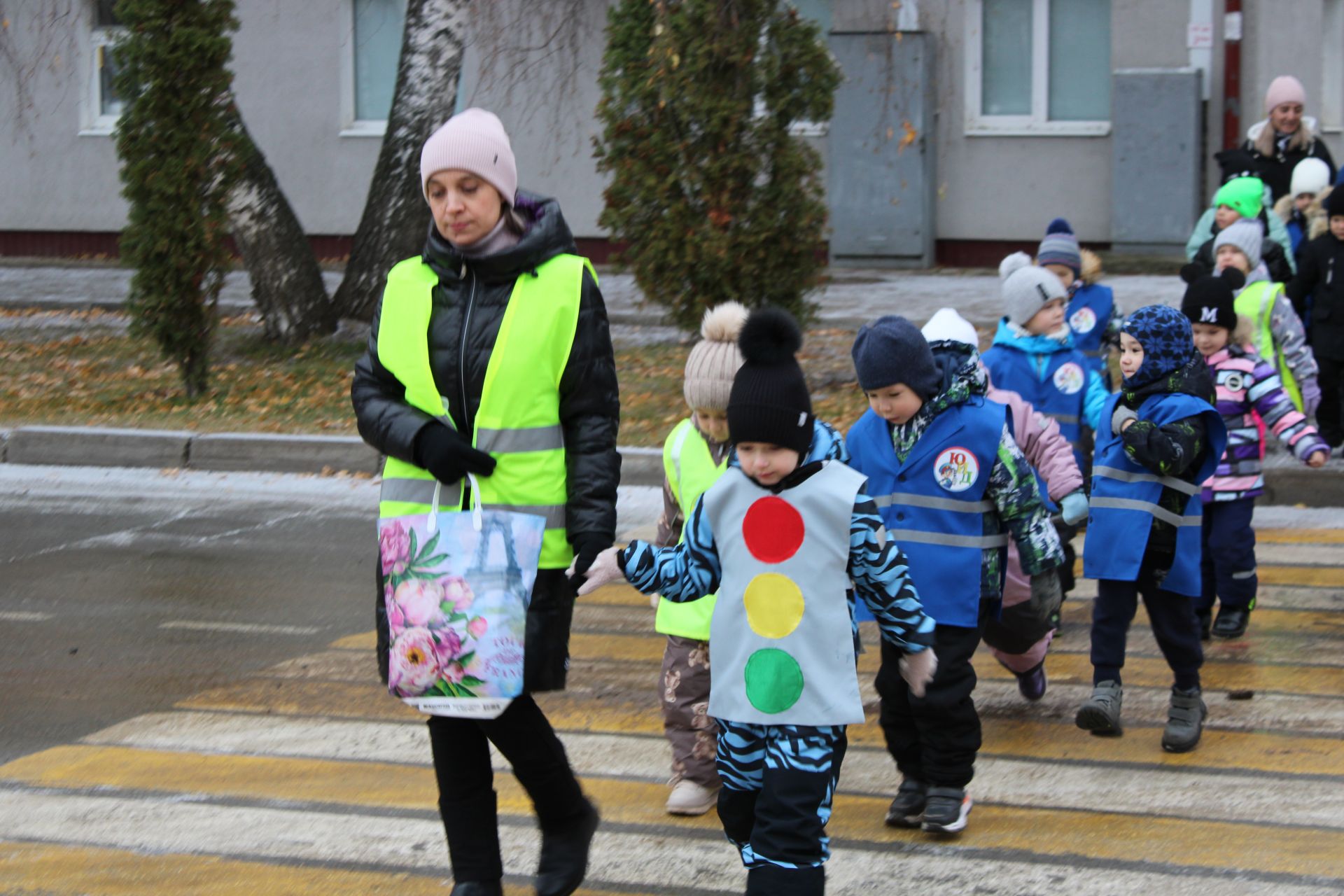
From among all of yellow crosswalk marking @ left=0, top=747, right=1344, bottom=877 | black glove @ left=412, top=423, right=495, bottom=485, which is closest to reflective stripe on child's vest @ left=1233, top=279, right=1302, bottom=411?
yellow crosswalk marking @ left=0, top=747, right=1344, bottom=877

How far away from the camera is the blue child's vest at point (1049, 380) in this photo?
23.8 feet

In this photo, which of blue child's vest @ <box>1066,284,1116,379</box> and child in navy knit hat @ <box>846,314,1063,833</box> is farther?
blue child's vest @ <box>1066,284,1116,379</box>

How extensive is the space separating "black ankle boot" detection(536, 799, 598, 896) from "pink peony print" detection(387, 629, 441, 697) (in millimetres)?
631

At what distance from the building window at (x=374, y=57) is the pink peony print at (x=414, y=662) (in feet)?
60.1

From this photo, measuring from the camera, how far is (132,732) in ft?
20.0

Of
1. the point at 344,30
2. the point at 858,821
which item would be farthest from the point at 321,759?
the point at 344,30

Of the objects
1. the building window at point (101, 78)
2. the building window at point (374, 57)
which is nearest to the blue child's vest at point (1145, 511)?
the building window at point (374, 57)

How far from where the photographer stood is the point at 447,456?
12.8 feet

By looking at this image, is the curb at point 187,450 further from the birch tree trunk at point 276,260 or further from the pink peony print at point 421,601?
the pink peony print at point 421,601

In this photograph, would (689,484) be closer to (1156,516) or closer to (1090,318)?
(1156,516)

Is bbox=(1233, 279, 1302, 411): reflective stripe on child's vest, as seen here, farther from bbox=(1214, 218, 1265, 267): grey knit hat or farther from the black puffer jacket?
the black puffer jacket

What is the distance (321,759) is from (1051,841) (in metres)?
2.35

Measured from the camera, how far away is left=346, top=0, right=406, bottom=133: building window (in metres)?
21.5

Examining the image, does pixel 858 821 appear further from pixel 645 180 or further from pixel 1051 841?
pixel 645 180
